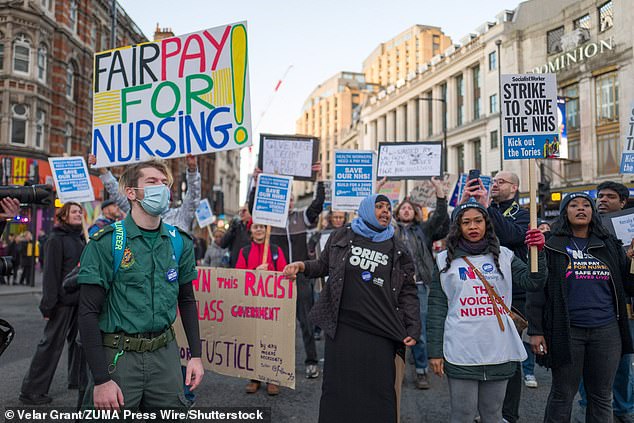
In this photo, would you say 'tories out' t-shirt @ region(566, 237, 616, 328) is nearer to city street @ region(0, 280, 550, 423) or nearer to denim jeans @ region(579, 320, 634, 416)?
denim jeans @ region(579, 320, 634, 416)

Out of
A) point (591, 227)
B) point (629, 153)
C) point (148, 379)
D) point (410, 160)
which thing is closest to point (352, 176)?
point (410, 160)

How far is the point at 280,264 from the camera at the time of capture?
5.93 meters

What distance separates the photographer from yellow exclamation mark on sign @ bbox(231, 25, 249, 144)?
5.04 m

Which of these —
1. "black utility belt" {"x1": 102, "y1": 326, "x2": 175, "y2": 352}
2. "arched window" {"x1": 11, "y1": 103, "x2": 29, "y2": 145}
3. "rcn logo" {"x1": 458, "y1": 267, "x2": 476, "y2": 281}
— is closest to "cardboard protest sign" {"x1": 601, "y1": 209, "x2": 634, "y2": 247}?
"rcn logo" {"x1": 458, "y1": 267, "x2": 476, "y2": 281}

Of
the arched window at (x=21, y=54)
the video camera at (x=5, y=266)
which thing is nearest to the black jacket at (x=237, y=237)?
the video camera at (x=5, y=266)

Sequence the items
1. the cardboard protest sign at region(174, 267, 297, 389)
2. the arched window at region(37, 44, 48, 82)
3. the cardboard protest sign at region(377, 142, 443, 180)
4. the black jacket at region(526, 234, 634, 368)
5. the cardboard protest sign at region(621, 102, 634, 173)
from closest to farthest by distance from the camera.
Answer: the black jacket at region(526, 234, 634, 368) < the cardboard protest sign at region(174, 267, 297, 389) < the cardboard protest sign at region(621, 102, 634, 173) < the cardboard protest sign at region(377, 142, 443, 180) < the arched window at region(37, 44, 48, 82)

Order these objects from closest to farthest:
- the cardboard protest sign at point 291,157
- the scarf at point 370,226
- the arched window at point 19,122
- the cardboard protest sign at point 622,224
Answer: the scarf at point 370,226
the cardboard protest sign at point 622,224
the cardboard protest sign at point 291,157
the arched window at point 19,122

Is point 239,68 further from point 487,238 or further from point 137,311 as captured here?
point 137,311

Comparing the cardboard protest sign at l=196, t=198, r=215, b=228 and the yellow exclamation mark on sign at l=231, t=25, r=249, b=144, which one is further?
the cardboard protest sign at l=196, t=198, r=215, b=228

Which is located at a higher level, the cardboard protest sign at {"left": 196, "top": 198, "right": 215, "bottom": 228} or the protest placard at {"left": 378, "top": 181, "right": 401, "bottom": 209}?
the protest placard at {"left": 378, "top": 181, "right": 401, "bottom": 209}

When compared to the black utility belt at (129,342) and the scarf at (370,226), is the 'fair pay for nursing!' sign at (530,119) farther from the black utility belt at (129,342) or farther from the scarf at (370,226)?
the black utility belt at (129,342)

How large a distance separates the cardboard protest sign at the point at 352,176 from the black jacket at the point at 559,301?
3622mm

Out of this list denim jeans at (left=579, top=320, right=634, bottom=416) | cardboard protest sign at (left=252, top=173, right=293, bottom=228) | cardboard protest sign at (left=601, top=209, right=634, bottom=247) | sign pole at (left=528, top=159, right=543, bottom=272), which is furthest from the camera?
cardboard protest sign at (left=252, top=173, right=293, bottom=228)

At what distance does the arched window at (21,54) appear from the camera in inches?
971
